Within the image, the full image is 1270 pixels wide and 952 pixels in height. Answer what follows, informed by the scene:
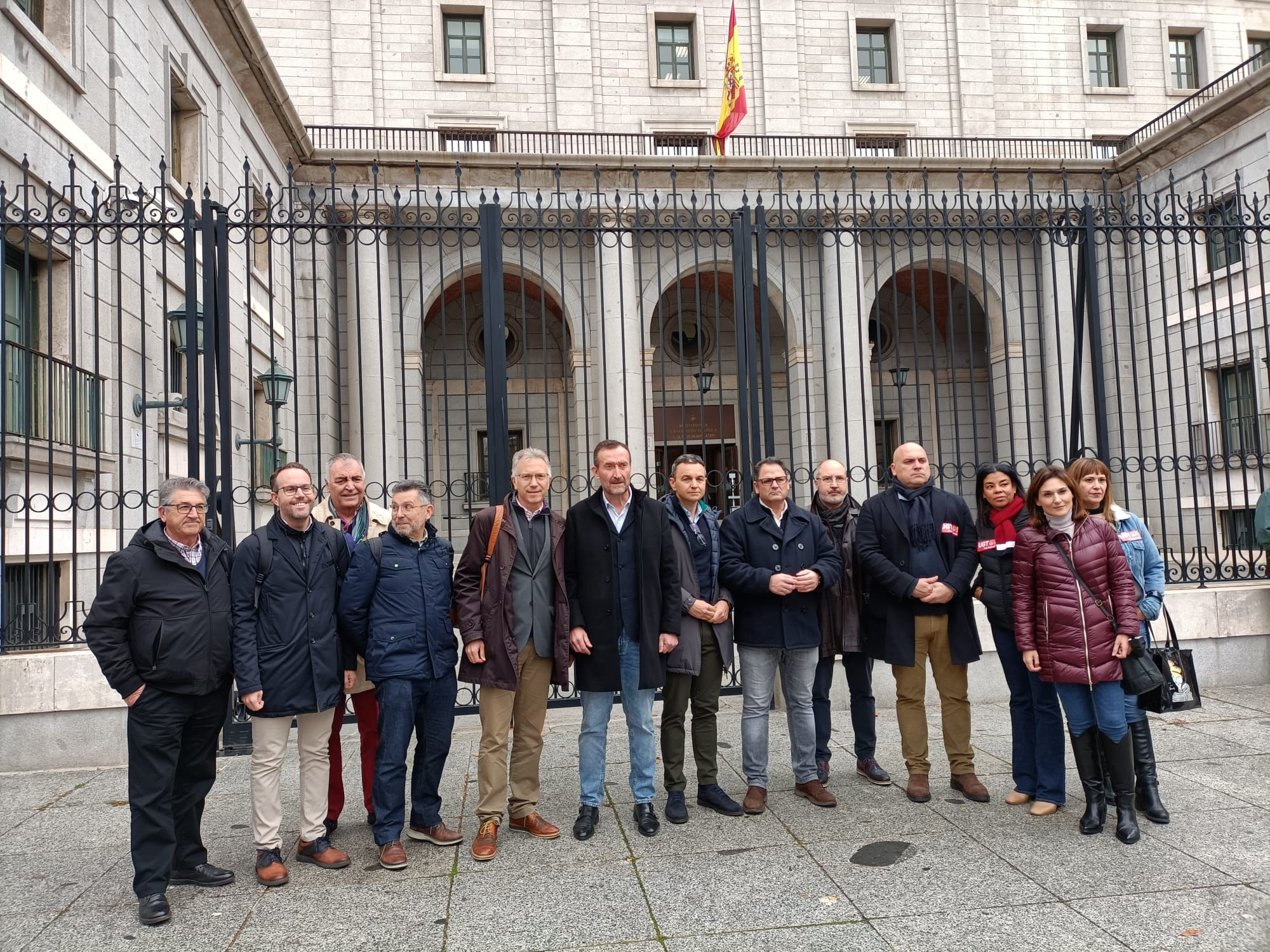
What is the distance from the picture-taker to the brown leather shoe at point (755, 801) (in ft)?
16.1

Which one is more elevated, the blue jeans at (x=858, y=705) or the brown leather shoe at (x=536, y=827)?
the blue jeans at (x=858, y=705)

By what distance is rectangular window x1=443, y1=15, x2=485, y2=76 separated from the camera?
24.5m

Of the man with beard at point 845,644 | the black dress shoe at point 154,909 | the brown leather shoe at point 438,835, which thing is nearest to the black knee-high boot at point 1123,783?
the man with beard at point 845,644

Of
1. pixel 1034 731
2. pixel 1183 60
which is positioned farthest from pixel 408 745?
pixel 1183 60

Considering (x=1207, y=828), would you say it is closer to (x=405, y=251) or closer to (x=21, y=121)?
(x=21, y=121)

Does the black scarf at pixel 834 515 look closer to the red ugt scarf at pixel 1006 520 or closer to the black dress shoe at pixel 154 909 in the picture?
the red ugt scarf at pixel 1006 520

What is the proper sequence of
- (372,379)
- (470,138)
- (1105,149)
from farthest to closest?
(470,138) < (1105,149) < (372,379)

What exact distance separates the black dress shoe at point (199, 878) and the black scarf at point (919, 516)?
12.9 ft

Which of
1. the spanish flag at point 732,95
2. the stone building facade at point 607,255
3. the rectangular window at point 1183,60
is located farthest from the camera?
the rectangular window at point 1183,60

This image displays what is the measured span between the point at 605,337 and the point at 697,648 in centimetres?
847

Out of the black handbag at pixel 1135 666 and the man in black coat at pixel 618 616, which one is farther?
the man in black coat at pixel 618 616

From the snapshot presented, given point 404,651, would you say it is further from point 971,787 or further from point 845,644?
point 971,787

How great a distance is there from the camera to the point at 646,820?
4.66 meters

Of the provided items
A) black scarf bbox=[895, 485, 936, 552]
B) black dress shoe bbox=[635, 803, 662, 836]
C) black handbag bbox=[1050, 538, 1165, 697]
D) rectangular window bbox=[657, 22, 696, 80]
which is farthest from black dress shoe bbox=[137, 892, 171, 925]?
rectangular window bbox=[657, 22, 696, 80]
